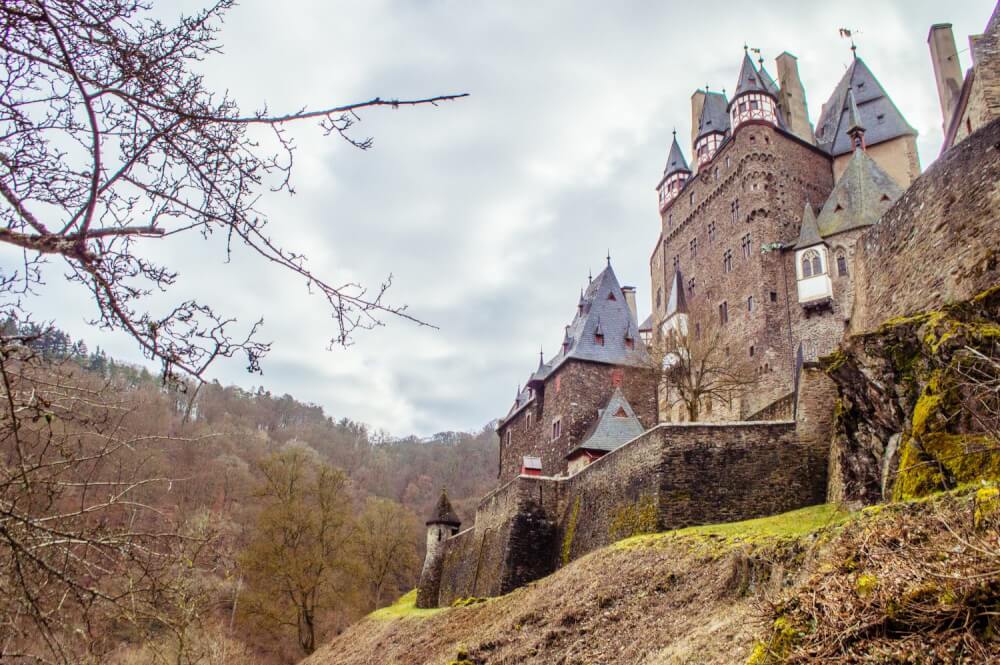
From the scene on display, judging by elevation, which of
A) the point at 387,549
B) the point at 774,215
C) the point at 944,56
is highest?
the point at 944,56

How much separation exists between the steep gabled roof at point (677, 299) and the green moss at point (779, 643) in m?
33.0

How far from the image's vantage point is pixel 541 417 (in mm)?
32969

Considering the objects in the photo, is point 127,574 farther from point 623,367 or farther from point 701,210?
point 701,210

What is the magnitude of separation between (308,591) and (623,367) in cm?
1523

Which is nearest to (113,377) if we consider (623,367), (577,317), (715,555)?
(715,555)

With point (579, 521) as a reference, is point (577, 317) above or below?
above

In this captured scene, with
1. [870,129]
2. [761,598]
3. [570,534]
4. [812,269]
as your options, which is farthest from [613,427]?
[761,598]

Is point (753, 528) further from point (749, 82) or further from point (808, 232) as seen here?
point (749, 82)

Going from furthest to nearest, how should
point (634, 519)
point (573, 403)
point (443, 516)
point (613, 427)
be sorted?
point (573, 403), point (613, 427), point (443, 516), point (634, 519)

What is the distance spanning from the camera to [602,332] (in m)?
32.9

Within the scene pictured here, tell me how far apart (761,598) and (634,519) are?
9914 millimetres

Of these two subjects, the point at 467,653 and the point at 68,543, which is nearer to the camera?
the point at 68,543

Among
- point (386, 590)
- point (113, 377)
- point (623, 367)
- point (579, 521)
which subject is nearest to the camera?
point (113, 377)

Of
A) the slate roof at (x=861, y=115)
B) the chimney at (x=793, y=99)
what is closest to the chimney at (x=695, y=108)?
the chimney at (x=793, y=99)
